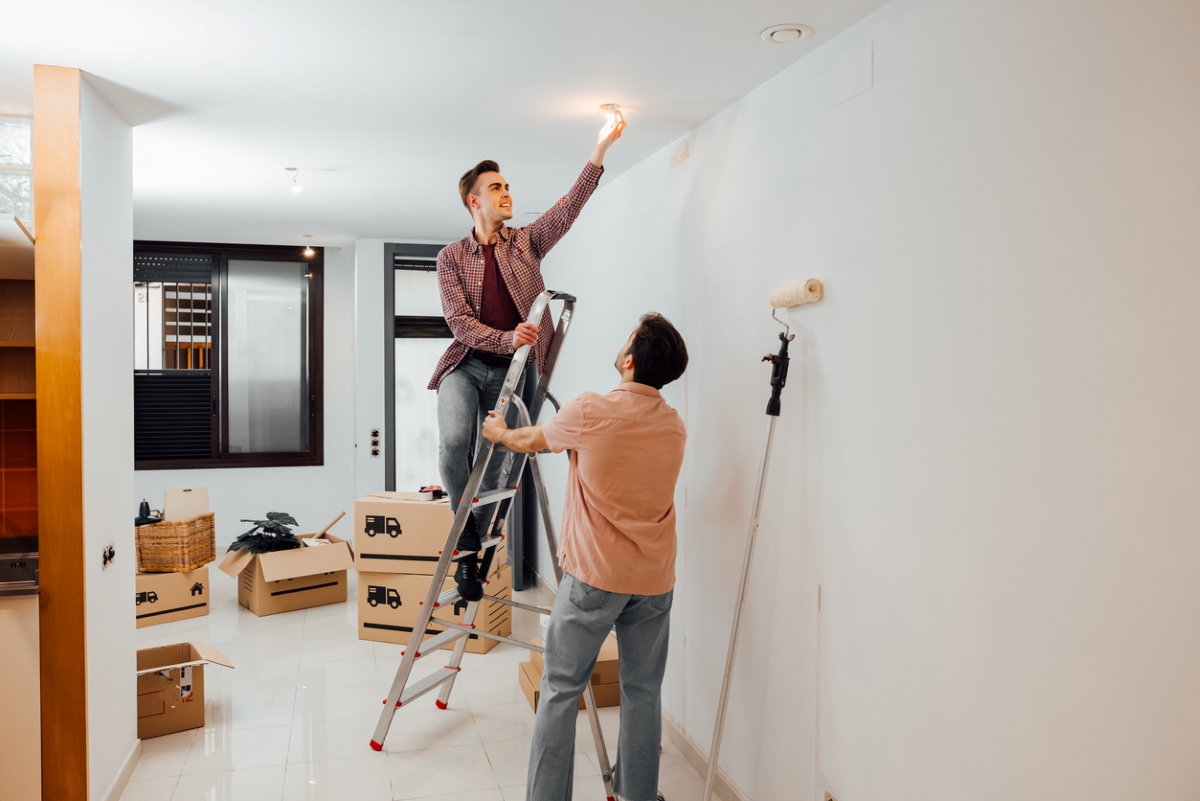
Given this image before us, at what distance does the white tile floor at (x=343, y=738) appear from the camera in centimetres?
290

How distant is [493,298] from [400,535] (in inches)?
74.6

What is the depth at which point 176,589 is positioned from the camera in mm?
4871

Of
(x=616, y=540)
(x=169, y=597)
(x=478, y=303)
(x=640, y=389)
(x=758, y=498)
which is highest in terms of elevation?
(x=478, y=303)

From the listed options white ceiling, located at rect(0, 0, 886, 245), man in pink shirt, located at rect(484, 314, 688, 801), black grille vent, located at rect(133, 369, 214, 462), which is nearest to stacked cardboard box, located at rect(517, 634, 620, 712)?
man in pink shirt, located at rect(484, 314, 688, 801)

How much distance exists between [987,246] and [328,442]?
19.4ft

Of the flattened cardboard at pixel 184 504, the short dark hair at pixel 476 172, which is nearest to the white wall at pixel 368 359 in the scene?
the flattened cardboard at pixel 184 504

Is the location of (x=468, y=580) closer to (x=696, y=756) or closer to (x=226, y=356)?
(x=696, y=756)

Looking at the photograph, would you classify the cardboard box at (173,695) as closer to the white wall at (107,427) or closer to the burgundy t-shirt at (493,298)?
the white wall at (107,427)

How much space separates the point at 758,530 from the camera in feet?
8.56

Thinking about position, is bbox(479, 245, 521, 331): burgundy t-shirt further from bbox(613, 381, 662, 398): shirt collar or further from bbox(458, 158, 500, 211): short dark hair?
bbox(613, 381, 662, 398): shirt collar

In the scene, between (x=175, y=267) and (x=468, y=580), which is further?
(x=175, y=267)

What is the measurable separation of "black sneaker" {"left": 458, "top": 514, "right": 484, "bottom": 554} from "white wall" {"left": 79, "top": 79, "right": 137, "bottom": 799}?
4.08 ft

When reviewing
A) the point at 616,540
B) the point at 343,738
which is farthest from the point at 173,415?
the point at 616,540

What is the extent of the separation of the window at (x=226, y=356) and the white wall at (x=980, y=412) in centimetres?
490
